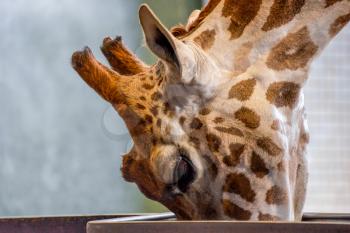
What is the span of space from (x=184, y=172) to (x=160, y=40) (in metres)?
0.14

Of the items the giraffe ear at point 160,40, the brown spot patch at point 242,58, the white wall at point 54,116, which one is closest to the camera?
the giraffe ear at point 160,40

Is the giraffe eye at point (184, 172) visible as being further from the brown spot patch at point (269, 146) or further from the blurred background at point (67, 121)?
the blurred background at point (67, 121)

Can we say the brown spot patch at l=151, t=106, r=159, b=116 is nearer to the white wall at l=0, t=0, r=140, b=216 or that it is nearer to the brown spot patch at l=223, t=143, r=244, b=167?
the brown spot patch at l=223, t=143, r=244, b=167

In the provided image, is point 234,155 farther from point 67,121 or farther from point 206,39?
point 67,121

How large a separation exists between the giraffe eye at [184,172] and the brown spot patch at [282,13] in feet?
0.62

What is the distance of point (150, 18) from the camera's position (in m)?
0.67

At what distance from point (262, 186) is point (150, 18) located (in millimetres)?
210

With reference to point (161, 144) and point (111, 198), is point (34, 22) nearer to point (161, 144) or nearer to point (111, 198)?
point (111, 198)

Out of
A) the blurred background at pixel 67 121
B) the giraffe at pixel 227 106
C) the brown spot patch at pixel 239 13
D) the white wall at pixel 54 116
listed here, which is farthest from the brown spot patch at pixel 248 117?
the white wall at pixel 54 116

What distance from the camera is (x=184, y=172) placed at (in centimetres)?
73

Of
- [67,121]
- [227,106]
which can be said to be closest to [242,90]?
[227,106]

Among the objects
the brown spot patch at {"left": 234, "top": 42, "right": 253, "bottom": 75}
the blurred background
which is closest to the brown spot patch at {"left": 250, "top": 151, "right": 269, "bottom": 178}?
the brown spot patch at {"left": 234, "top": 42, "right": 253, "bottom": 75}

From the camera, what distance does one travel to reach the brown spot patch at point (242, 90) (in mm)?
753

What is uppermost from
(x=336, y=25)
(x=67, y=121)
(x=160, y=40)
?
(x=160, y=40)
